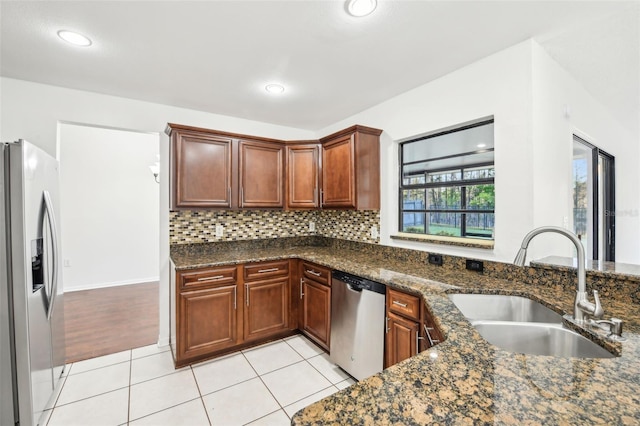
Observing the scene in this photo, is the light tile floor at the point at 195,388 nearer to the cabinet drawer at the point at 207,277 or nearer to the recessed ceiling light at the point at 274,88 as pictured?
the cabinet drawer at the point at 207,277

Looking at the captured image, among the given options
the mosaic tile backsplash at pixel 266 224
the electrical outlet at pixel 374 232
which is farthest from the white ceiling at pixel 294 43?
the electrical outlet at pixel 374 232

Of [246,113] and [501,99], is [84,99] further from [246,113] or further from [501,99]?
[501,99]

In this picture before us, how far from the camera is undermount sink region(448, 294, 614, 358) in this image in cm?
123

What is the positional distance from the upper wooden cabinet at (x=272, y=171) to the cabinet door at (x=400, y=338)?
1240mm

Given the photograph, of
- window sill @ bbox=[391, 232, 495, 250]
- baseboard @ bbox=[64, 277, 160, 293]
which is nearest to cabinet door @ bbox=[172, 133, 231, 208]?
window sill @ bbox=[391, 232, 495, 250]

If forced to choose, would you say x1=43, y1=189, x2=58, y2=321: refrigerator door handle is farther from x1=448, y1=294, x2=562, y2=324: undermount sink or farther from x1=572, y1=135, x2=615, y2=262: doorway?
x1=572, y1=135, x2=615, y2=262: doorway

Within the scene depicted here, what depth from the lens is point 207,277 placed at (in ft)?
8.43

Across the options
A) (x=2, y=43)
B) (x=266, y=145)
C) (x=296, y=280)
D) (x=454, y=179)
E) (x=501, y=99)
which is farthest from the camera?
(x=266, y=145)

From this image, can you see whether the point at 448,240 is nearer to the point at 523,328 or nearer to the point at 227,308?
the point at 523,328

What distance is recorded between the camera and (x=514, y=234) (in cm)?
199

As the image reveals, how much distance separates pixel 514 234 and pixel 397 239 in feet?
3.41

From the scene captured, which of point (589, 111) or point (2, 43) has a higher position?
point (2, 43)

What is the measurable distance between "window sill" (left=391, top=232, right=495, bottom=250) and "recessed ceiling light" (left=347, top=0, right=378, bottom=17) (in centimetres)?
174

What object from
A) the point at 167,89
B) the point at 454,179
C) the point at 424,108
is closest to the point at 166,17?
the point at 167,89
